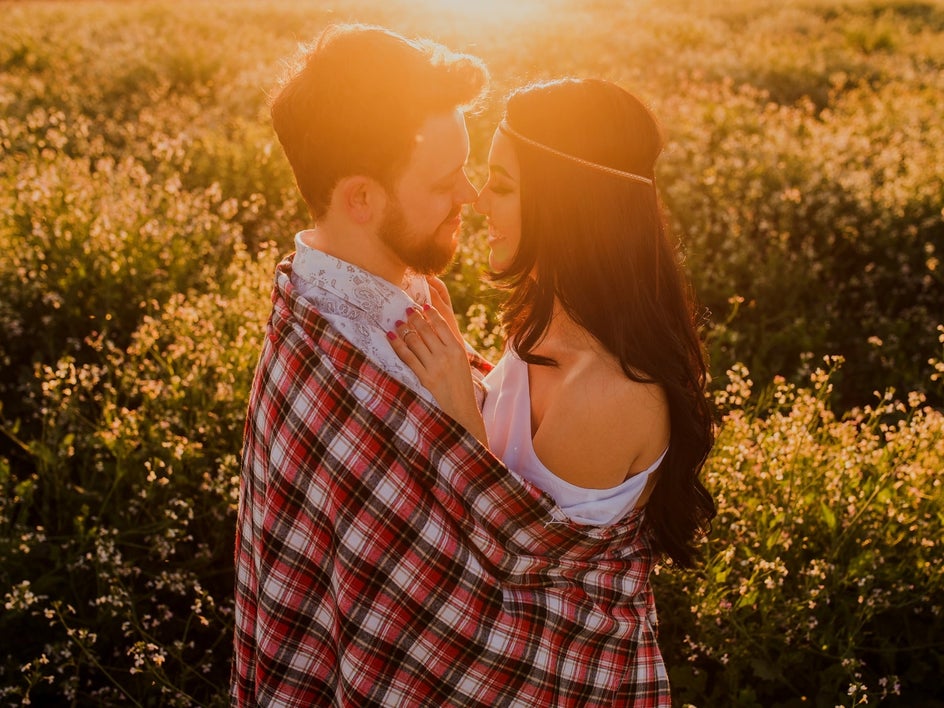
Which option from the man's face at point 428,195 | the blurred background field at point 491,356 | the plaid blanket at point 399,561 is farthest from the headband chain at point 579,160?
the plaid blanket at point 399,561

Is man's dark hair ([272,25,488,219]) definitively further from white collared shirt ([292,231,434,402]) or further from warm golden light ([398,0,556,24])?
warm golden light ([398,0,556,24])

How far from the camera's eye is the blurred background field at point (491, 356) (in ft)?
11.0

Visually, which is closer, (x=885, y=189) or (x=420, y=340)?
(x=420, y=340)

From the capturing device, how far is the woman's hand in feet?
7.62

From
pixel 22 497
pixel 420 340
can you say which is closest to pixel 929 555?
pixel 420 340

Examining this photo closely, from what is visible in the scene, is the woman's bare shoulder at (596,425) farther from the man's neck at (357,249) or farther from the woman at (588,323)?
the man's neck at (357,249)

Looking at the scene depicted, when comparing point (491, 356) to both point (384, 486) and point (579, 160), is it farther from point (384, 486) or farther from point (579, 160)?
point (384, 486)

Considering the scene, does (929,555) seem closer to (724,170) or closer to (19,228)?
A: (724,170)

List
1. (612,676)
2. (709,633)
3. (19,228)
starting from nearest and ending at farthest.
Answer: (612,676)
(709,633)
(19,228)

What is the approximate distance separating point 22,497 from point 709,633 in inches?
114

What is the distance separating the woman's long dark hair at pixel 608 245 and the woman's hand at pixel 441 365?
0.34 m

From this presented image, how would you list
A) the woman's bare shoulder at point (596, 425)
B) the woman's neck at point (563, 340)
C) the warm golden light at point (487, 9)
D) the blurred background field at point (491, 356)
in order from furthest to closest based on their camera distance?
1. the warm golden light at point (487, 9)
2. the blurred background field at point (491, 356)
3. the woman's neck at point (563, 340)
4. the woman's bare shoulder at point (596, 425)

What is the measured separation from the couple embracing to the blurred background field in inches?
21.0

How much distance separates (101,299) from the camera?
16.4 ft
